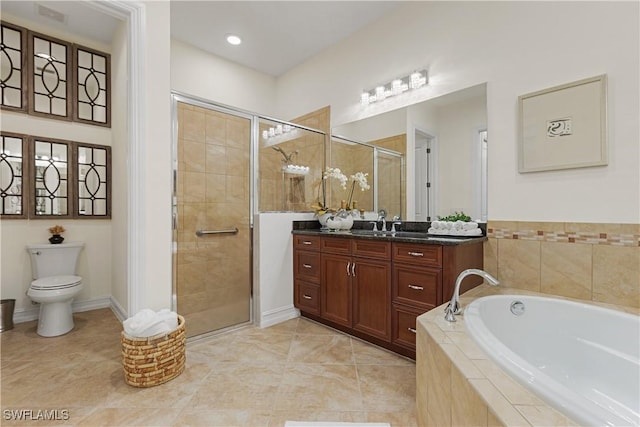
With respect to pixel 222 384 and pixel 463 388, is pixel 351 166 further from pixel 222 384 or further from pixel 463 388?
pixel 463 388

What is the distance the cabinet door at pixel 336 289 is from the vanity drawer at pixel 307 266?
0.08 meters

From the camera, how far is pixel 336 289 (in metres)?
2.51

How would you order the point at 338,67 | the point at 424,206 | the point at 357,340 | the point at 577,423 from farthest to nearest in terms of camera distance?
the point at 338,67, the point at 424,206, the point at 357,340, the point at 577,423

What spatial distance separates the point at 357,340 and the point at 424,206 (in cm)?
124

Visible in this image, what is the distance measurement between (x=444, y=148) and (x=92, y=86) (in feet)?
12.1

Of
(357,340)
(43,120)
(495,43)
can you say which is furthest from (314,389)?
(43,120)

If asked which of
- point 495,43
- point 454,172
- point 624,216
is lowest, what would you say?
point 624,216

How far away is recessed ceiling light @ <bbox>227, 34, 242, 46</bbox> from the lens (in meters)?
3.21

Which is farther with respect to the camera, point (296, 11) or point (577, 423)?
point (296, 11)

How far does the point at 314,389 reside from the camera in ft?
5.65

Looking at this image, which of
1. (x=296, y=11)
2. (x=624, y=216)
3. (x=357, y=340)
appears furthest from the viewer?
(x=296, y=11)

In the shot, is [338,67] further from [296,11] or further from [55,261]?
[55,261]

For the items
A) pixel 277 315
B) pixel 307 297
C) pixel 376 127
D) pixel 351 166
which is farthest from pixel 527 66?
pixel 277 315

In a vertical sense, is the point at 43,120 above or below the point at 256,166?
above
